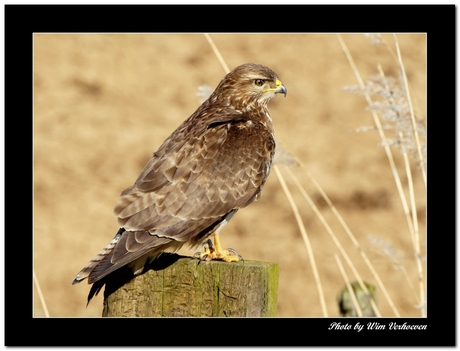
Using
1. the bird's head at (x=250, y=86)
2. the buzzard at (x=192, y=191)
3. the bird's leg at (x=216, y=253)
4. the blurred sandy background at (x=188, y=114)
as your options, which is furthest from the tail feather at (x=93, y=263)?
the blurred sandy background at (x=188, y=114)

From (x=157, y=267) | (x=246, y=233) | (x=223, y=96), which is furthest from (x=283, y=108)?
(x=157, y=267)

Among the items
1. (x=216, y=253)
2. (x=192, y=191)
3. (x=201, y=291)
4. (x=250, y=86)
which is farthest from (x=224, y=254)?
(x=250, y=86)

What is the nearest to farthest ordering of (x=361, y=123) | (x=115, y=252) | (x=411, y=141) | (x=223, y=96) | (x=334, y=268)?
(x=115, y=252), (x=411, y=141), (x=223, y=96), (x=334, y=268), (x=361, y=123)

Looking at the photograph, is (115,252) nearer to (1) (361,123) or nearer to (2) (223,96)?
(2) (223,96)

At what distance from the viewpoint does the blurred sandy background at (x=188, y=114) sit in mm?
8703

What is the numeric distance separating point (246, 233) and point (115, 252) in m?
4.79

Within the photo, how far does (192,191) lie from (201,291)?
0.87 m

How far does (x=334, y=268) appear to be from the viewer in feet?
28.1

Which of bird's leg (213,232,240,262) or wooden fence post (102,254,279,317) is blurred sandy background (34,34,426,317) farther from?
wooden fence post (102,254,279,317)

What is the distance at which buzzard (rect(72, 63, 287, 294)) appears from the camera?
14.9ft

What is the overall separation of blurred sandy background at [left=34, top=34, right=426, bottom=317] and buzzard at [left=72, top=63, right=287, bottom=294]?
11.0 ft

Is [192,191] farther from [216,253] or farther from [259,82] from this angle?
[259,82]

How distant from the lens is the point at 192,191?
16.1 feet

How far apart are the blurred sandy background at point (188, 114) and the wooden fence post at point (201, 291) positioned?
4.05m
